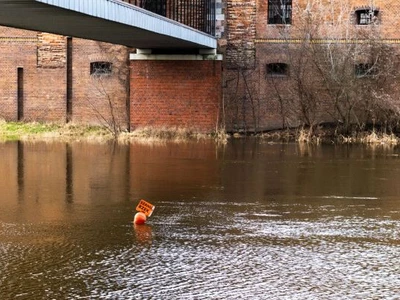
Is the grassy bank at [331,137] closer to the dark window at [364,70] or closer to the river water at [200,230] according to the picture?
the dark window at [364,70]

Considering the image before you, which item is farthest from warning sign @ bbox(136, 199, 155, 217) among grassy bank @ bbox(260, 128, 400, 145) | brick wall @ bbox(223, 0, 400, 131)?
brick wall @ bbox(223, 0, 400, 131)

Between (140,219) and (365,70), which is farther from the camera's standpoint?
(365,70)

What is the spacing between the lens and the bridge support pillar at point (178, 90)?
27.9 meters

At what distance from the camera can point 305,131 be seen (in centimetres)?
2661

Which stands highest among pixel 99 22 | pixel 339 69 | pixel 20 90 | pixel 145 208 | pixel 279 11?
pixel 279 11

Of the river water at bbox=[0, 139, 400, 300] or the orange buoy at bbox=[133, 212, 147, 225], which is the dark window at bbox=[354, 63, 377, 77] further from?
the orange buoy at bbox=[133, 212, 147, 225]

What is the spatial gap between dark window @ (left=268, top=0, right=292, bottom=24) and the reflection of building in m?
0.04

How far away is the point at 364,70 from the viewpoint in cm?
2739

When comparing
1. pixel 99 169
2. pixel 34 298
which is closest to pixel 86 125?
pixel 99 169

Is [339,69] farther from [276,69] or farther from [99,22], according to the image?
[99,22]

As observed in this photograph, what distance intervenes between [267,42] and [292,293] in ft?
72.3

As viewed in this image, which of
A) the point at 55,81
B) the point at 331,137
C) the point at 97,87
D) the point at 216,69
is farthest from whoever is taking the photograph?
the point at 55,81

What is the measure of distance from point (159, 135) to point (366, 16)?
348 inches

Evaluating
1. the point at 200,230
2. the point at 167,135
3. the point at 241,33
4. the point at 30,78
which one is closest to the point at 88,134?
the point at 167,135
